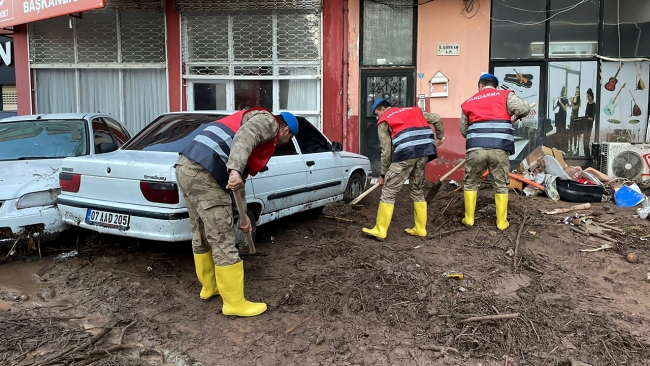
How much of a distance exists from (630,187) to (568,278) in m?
3.18

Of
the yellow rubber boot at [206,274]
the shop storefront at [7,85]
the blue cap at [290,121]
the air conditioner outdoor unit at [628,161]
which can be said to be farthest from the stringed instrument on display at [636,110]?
the shop storefront at [7,85]

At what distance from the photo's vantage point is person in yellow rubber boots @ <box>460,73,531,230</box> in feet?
17.6

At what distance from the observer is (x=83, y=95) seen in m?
9.88

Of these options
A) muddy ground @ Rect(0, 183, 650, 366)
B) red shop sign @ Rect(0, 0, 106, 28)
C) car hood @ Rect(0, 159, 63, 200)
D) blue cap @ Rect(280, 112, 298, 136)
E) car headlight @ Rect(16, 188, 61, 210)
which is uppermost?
red shop sign @ Rect(0, 0, 106, 28)

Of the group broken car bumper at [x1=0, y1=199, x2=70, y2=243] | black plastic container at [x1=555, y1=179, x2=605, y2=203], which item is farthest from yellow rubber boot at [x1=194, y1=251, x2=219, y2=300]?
black plastic container at [x1=555, y1=179, x2=605, y2=203]

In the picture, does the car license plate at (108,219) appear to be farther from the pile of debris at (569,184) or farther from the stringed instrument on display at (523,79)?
the stringed instrument on display at (523,79)

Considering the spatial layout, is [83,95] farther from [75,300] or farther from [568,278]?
[568,278]

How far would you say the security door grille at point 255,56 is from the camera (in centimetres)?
910

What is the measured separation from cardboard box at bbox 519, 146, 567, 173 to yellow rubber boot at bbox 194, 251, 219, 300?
5679mm

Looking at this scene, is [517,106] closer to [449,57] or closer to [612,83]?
[449,57]

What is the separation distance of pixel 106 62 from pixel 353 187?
5981 millimetres

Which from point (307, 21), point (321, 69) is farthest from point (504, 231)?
point (307, 21)

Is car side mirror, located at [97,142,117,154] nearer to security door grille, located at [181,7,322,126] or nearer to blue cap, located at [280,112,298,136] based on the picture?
blue cap, located at [280,112,298,136]

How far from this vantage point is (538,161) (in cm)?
765
